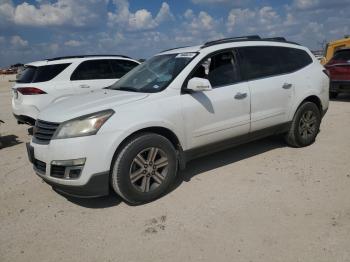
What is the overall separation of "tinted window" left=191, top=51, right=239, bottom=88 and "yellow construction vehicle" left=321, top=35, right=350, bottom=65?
32.4ft

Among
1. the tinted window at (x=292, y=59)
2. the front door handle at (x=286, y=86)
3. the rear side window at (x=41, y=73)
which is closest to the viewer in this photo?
the front door handle at (x=286, y=86)

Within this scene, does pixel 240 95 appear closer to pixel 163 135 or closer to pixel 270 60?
pixel 270 60

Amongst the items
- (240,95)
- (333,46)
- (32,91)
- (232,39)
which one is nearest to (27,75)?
(32,91)

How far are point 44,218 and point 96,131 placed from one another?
1.19 metres

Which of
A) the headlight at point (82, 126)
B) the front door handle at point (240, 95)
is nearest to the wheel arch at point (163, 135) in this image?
the headlight at point (82, 126)

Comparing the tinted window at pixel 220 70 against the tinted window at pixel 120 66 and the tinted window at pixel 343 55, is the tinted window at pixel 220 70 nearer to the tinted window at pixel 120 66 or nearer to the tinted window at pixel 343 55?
the tinted window at pixel 120 66

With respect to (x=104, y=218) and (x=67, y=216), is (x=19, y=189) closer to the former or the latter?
(x=67, y=216)

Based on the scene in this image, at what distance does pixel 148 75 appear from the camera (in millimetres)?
4844

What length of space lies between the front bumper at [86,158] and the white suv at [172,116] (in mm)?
10

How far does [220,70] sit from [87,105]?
1871 millimetres

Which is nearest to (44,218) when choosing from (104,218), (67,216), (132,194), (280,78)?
(67,216)

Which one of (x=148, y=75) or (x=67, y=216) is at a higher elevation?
(x=148, y=75)

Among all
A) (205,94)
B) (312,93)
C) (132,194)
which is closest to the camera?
(132,194)

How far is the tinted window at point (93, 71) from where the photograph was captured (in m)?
7.70
